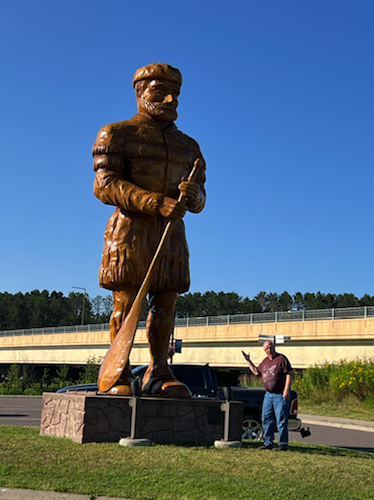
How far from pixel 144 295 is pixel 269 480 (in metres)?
2.62

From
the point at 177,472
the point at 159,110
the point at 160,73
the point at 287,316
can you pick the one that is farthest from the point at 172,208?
the point at 287,316

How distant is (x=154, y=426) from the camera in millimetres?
6625

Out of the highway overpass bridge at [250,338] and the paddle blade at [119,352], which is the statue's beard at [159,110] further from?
the highway overpass bridge at [250,338]

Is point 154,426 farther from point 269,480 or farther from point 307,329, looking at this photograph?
point 307,329

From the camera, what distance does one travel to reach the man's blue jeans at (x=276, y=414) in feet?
24.8

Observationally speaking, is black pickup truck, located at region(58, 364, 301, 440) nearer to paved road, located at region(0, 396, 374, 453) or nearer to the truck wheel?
the truck wheel

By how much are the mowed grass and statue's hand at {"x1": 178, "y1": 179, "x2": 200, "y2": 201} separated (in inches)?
112

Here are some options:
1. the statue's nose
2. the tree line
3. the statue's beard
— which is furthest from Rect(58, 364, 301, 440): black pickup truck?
the tree line

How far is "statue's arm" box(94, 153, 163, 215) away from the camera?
6.89m

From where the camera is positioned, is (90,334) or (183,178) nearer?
(183,178)

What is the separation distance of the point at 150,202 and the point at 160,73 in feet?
5.57

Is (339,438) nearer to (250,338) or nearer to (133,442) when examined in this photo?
(133,442)

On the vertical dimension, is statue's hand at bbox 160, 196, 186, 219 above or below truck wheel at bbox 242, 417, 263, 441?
above

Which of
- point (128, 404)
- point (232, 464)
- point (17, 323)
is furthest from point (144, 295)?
point (17, 323)
